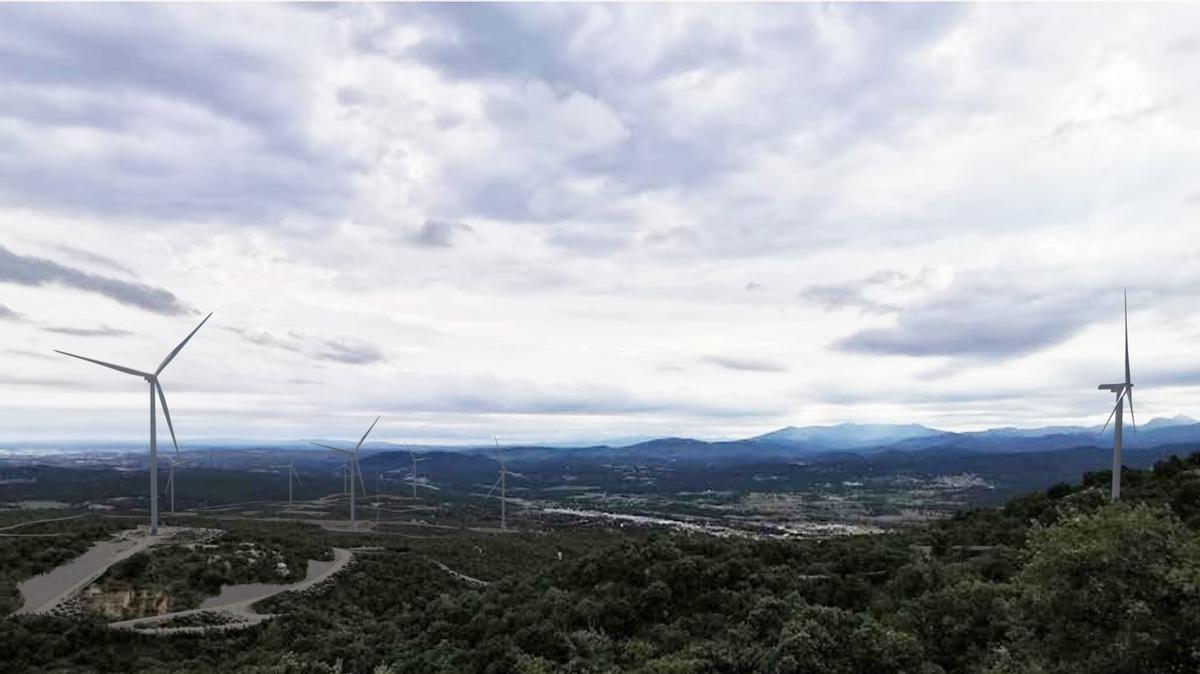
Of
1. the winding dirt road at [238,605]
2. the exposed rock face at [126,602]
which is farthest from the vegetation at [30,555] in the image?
the winding dirt road at [238,605]

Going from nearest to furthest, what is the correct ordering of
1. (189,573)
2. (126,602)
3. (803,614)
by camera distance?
(803,614) < (126,602) < (189,573)

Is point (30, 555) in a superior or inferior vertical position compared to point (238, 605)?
superior

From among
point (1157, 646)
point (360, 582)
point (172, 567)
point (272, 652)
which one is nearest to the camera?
point (1157, 646)

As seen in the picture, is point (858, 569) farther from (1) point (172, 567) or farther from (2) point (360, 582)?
(1) point (172, 567)

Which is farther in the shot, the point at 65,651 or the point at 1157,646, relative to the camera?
the point at 65,651

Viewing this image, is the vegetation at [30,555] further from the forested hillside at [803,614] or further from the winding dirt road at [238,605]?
the forested hillside at [803,614]

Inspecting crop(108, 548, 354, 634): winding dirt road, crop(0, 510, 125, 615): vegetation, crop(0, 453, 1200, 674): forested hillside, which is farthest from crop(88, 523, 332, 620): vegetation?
crop(0, 453, 1200, 674): forested hillside

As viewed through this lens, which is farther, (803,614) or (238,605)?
(238,605)

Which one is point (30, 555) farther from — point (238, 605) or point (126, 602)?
point (238, 605)

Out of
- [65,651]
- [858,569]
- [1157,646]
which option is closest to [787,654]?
[1157,646]

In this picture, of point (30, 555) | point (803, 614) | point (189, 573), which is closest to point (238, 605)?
point (189, 573)
